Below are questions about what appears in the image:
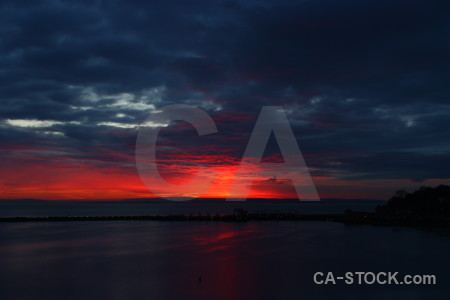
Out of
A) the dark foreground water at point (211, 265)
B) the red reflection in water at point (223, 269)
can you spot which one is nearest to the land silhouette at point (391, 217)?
the dark foreground water at point (211, 265)

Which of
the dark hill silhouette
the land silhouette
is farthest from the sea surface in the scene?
the dark hill silhouette

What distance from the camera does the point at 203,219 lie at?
99.8 metres

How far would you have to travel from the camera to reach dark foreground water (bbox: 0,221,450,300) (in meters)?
→ 27.5

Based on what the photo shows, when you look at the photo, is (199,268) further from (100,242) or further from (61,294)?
(100,242)

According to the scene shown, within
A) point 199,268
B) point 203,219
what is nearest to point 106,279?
point 199,268

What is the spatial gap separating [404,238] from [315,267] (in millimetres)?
27345

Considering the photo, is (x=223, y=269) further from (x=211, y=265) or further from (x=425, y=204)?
(x=425, y=204)

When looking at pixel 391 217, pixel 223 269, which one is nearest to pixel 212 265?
pixel 223 269

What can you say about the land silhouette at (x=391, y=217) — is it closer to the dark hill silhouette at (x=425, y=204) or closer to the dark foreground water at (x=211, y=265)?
the dark hill silhouette at (x=425, y=204)

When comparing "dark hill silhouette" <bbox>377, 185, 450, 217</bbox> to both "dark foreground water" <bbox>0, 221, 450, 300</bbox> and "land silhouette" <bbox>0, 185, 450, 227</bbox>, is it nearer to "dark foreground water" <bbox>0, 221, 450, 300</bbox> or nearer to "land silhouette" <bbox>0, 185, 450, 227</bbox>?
"land silhouette" <bbox>0, 185, 450, 227</bbox>

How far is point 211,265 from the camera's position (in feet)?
122

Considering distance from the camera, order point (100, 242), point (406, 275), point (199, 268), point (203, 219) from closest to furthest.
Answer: point (406, 275), point (199, 268), point (100, 242), point (203, 219)

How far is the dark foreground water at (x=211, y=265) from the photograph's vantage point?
2747 centimetres

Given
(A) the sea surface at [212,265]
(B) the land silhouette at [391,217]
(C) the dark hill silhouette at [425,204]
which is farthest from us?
(C) the dark hill silhouette at [425,204]
